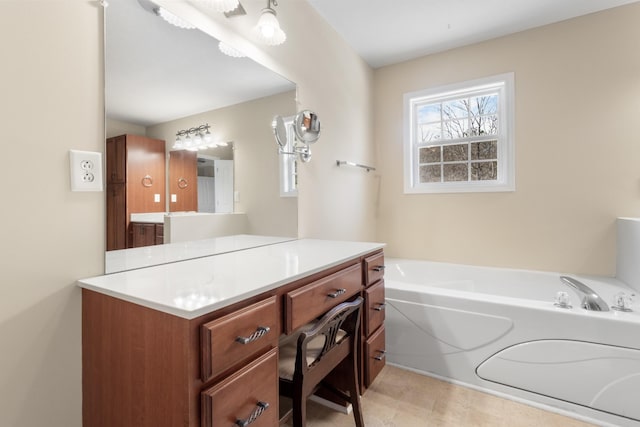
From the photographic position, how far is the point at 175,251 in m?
1.30

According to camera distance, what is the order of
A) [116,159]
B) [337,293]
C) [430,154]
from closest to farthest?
[116,159], [337,293], [430,154]

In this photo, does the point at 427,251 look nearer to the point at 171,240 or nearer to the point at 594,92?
the point at 594,92

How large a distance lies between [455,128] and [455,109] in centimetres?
18

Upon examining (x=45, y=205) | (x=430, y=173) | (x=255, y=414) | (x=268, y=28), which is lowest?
(x=255, y=414)

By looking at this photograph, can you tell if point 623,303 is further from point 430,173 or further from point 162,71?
point 162,71

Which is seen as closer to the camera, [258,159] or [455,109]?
[258,159]

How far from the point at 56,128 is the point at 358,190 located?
88.6 inches

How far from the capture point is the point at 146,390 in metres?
0.78

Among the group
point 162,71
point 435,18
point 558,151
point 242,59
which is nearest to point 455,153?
point 558,151

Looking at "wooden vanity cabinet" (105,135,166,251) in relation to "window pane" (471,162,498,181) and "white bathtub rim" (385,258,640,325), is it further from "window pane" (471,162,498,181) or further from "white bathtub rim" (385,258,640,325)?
"window pane" (471,162,498,181)

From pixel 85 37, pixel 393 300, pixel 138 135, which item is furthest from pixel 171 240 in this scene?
pixel 393 300

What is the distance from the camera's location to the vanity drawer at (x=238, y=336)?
28.6 inches

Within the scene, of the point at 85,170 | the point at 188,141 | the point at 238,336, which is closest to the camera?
the point at 238,336

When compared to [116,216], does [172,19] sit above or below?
above
